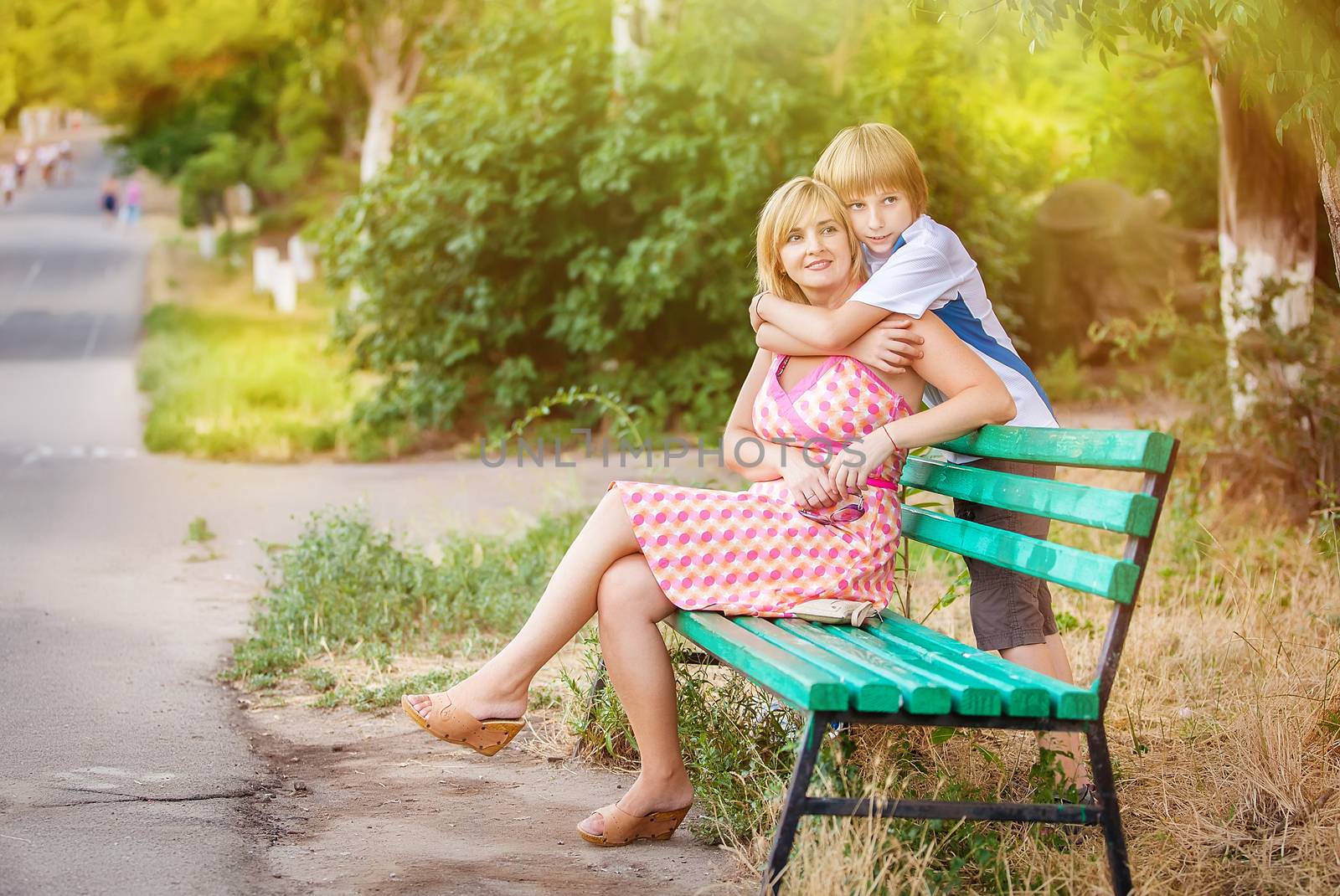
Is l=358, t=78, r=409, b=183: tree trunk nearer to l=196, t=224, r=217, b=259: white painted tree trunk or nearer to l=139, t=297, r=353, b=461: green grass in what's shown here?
l=139, t=297, r=353, b=461: green grass

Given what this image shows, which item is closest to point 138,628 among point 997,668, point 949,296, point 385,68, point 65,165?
point 949,296

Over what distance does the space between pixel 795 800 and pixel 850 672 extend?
0.89ft

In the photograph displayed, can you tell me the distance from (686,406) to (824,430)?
8.50 m

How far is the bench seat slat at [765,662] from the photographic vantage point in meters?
2.78

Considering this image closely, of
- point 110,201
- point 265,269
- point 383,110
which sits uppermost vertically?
point 110,201

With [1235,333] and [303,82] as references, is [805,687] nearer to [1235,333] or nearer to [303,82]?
[1235,333]

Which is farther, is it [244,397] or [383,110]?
[383,110]

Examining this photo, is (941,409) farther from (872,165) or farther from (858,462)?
(872,165)

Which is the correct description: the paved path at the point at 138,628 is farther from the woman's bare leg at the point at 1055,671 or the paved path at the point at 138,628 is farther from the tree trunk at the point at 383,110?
the tree trunk at the point at 383,110

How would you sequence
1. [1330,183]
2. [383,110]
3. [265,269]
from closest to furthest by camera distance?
[1330,183], [383,110], [265,269]

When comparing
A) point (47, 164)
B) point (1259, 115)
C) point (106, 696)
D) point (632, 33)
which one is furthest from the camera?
point (47, 164)

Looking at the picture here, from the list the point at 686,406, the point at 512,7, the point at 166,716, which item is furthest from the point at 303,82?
the point at 166,716

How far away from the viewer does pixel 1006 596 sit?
12.1 ft

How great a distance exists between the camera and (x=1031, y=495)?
3266 mm
